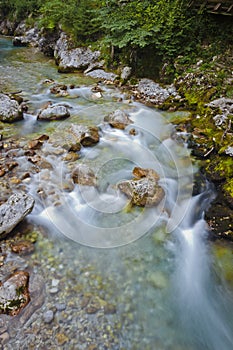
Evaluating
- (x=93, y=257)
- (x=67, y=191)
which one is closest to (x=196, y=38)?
(x=67, y=191)

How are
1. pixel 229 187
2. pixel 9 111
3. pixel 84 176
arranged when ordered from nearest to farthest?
pixel 229 187 < pixel 84 176 < pixel 9 111

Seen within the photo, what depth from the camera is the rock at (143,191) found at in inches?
157

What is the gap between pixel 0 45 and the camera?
14891mm

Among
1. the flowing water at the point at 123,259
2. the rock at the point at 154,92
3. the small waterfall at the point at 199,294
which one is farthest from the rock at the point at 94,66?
the small waterfall at the point at 199,294

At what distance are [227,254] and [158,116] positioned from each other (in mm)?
4291

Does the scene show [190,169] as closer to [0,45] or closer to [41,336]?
[41,336]

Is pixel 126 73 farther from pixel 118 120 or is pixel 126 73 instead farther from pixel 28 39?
pixel 28 39

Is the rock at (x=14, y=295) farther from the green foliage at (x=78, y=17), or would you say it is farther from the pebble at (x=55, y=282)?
the green foliage at (x=78, y=17)

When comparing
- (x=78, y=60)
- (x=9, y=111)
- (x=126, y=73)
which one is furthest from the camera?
(x=78, y=60)

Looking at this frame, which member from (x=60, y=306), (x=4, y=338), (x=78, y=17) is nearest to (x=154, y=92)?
(x=78, y=17)

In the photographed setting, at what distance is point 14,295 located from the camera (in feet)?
8.50

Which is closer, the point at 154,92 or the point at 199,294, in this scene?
the point at 199,294

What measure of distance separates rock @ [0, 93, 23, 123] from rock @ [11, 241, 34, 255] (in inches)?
150

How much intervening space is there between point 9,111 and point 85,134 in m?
2.19
